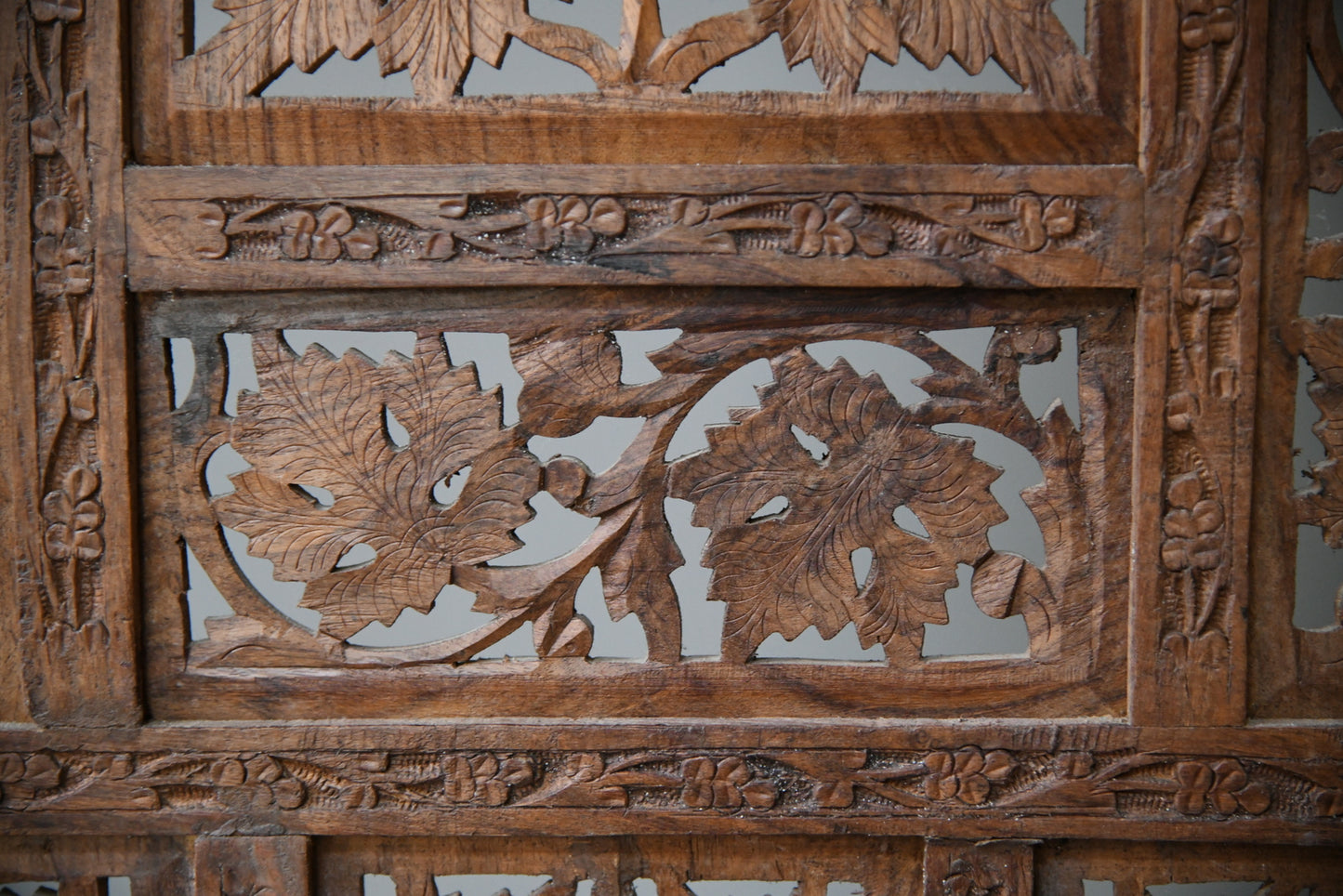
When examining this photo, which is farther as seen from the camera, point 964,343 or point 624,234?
point 964,343

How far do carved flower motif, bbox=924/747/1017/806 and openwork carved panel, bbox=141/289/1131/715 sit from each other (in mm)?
66

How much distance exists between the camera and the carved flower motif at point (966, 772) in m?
1.28

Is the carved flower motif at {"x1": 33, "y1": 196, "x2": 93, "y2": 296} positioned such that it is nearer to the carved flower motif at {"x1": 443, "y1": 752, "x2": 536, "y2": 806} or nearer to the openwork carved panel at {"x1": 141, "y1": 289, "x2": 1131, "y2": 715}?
the openwork carved panel at {"x1": 141, "y1": 289, "x2": 1131, "y2": 715}

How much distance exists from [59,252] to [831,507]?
972mm

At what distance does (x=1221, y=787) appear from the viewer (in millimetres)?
1277

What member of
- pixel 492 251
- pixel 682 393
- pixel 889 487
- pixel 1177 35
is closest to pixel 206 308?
pixel 492 251

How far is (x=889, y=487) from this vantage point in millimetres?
1273

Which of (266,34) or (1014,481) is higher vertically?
(266,34)

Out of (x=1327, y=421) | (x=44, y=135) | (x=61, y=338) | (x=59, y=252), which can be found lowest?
(x=1327, y=421)

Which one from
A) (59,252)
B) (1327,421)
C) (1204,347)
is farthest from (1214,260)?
(59,252)

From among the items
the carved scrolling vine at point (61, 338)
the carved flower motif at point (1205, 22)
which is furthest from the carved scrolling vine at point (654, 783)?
the carved flower motif at point (1205, 22)

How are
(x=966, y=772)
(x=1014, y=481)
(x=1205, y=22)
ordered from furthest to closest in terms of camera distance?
(x=1014, y=481) < (x=966, y=772) < (x=1205, y=22)

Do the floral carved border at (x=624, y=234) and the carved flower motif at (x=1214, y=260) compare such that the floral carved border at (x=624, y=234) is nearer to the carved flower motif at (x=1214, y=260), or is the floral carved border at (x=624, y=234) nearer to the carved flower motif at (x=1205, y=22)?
the carved flower motif at (x=1214, y=260)

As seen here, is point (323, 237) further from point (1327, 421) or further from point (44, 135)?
point (1327, 421)
